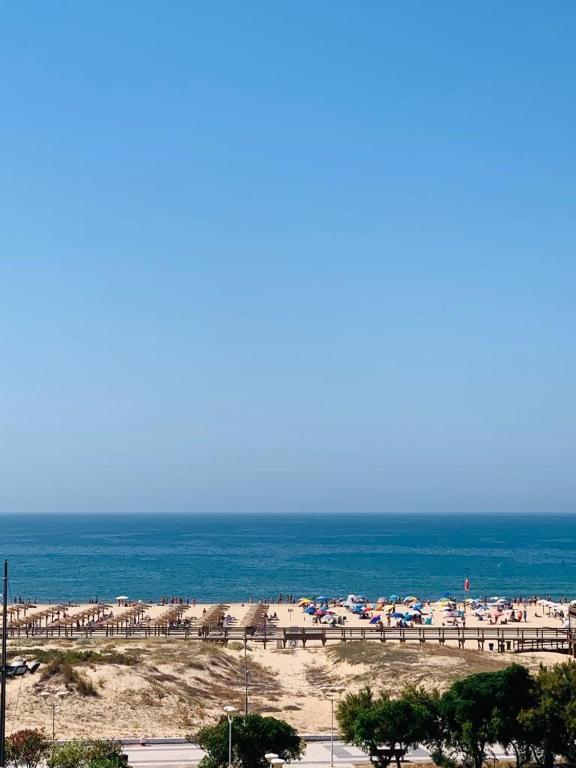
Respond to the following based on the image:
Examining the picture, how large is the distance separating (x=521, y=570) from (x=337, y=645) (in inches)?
3526

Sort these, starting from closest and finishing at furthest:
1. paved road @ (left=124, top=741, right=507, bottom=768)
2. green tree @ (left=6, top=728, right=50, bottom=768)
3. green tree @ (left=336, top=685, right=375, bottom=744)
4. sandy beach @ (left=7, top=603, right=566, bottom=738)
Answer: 1. green tree @ (left=6, top=728, right=50, bottom=768)
2. green tree @ (left=336, top=685, right=375, bottom=744)
3. paved road @ (left=124, top=741, right=507, bottom=768)
4. sandy beach @ (left=7, top=603, right=566, bottom=738)

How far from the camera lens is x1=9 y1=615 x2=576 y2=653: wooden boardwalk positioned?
53.2m

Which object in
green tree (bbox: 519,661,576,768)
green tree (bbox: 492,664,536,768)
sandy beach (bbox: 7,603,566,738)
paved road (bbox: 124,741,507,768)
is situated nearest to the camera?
green tree (bbox: 519,661,576,768)

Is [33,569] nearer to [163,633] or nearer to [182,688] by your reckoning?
[163,633]

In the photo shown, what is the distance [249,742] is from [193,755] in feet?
18.8

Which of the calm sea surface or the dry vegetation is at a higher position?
the dry vegetation

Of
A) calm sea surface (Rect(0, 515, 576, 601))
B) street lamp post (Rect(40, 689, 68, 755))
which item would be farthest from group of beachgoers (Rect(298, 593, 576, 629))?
street lamp post (Rect(40, 689, 68, 755))

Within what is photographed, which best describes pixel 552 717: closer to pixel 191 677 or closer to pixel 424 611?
pixel 191 677

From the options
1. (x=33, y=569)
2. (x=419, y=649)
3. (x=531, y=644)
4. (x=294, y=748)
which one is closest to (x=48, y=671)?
(x=294, y=748)

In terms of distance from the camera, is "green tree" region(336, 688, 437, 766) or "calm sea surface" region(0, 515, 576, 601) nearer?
"green tree" region(336, 688, 437, 766)

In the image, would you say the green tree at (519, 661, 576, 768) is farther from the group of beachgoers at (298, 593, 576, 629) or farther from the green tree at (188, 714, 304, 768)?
the group of beachgoers at (298, 593, 576, 629)

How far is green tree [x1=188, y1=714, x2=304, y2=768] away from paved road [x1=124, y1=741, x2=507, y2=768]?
361cm

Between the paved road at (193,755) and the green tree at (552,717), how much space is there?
4162mm

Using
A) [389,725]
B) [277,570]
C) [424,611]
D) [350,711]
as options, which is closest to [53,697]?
[350,711]
